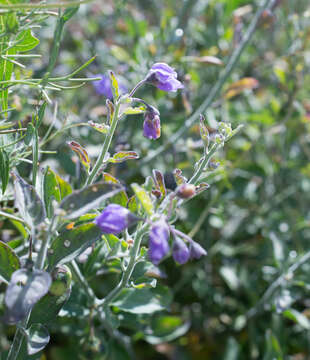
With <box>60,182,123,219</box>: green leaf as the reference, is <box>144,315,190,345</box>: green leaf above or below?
below

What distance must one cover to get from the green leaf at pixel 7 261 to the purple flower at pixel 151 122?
0.31 metres

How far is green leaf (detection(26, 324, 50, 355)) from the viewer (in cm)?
66

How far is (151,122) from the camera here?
28.3 inches

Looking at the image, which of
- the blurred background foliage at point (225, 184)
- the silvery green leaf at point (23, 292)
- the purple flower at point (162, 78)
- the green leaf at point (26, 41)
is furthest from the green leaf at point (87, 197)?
the blurred background foliage at point (225, 184)

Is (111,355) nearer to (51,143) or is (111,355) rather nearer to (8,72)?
(51,143)

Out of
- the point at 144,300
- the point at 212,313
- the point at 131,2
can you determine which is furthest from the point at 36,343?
the point at 131,2

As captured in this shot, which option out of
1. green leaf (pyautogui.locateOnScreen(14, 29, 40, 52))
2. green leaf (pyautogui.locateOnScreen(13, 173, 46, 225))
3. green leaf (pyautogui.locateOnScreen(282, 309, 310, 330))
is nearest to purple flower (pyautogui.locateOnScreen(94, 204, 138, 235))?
green leaf (pyautogui.locateOnScreen(13, 173, 46, 225))

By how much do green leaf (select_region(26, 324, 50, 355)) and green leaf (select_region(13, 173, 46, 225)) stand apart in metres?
0.20

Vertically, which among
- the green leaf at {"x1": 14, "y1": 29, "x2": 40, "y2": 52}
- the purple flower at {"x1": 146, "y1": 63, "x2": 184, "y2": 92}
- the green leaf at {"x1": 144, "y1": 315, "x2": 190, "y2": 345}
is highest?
the green leaf at {"x1": 14, "y1": 29, "x2": 40, "y2": 52}

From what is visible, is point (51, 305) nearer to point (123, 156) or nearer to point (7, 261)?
point (7, 261)

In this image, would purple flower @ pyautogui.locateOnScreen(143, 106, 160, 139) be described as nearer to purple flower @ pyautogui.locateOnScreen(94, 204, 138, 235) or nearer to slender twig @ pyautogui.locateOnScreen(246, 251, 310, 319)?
purple flower @ pyautogui.locateOnScreen(94, 204, 138, 235)

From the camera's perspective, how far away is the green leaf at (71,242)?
2.20 feet

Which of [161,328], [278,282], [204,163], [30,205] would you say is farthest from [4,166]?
[278,282]

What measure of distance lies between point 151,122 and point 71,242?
0.25m
